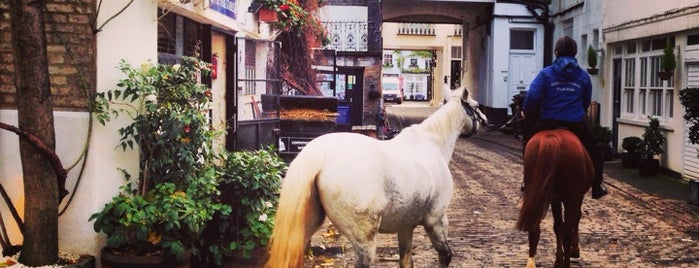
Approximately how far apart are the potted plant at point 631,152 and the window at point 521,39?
38.2 feet

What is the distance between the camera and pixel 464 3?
29.1 metres

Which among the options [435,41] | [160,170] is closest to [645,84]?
[160,170]

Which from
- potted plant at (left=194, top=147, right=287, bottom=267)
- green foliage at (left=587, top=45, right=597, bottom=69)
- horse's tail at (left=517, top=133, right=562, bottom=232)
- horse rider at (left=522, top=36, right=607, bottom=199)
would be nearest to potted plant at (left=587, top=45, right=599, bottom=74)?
green foliage at (left=587, top=45, right=597, bottom=69)

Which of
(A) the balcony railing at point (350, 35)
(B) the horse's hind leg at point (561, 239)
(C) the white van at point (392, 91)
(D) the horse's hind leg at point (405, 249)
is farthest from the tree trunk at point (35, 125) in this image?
(C) the white van at point (392, 91)

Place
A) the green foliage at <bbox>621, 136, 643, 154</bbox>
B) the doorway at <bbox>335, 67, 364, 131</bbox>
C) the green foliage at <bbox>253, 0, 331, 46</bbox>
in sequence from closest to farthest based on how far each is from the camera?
the green foliage at <bbox>253, 0, 331, 46</bbox>, the green foliage at <bbox>621, 136, 643, 154</bbox>, the doorway at <bbox>335, 67, 364, 131</bbox>

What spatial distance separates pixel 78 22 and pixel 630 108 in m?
14.0

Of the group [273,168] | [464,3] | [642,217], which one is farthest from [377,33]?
[273,168]

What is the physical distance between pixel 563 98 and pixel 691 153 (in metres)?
7.53

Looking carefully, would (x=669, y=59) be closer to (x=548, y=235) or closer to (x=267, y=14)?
(x=548, y=235)

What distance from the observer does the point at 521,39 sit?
2762 cm

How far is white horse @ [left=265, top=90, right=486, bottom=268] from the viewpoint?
17.1 ft

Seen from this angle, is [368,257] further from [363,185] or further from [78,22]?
[78,22]

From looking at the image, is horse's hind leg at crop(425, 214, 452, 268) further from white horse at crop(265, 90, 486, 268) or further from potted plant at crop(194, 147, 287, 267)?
potted plant at crop(194, 147, 287, 267)

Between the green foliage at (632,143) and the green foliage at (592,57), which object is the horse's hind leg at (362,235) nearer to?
the green foliage at (632,143)
